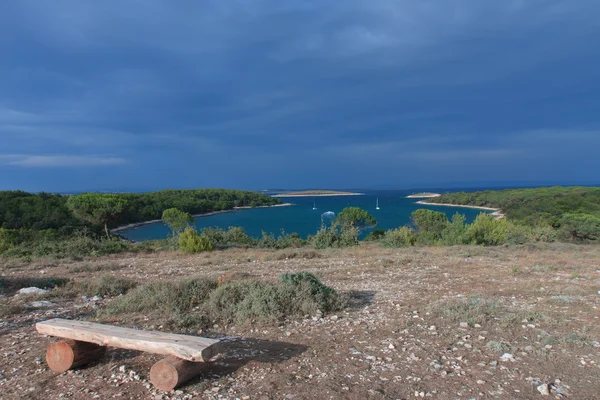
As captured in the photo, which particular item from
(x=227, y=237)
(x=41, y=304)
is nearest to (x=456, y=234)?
(x=227, y=237)

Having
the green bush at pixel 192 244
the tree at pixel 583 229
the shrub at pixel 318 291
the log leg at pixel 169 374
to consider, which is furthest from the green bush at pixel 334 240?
the tree at pixel 583 229

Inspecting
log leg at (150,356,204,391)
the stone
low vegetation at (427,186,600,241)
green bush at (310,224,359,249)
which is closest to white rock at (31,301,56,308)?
the stone

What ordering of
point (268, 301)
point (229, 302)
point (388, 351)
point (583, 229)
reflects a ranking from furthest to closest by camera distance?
point (583, 229), point (229, 302), point (268, 301), point (388, 351)

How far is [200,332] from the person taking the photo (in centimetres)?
542

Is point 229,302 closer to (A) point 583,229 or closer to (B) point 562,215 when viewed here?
(A) point 583,229

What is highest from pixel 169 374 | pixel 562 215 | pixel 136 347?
pixel 136 347

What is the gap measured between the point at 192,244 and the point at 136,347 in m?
13.7

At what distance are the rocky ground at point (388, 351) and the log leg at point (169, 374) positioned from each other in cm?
9

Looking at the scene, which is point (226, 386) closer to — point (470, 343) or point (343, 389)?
point (343, 389)

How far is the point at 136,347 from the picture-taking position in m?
3.84

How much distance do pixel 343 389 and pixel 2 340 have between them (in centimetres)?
472

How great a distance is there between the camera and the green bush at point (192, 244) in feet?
56.1

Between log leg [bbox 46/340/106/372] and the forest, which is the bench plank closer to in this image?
log leg [bbox 46/340/106/372]

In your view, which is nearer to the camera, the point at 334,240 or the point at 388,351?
the point at 388,351
